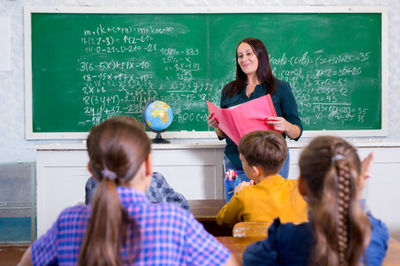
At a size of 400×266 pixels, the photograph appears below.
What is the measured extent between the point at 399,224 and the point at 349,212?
108 inches

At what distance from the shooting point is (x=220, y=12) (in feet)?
11.6

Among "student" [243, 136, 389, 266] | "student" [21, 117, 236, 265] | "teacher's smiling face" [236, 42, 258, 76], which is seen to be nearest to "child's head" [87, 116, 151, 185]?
"student" [21, 117, 236, 265]

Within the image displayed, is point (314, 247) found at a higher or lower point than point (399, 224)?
higher

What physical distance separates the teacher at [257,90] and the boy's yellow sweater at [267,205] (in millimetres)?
782

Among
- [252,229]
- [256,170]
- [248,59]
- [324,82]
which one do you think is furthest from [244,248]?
[324,82]

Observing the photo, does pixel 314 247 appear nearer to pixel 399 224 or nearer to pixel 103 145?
pixel 103 145

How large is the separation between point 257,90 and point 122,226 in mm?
1639

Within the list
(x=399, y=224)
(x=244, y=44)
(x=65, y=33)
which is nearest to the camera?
(x=244, y=44)

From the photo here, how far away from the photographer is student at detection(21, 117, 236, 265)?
832 mm

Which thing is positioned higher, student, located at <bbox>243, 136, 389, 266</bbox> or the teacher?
the teacher

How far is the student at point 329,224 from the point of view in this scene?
84 cm

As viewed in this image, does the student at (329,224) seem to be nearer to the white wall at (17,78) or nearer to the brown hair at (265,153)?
the brown hair at (265,153)

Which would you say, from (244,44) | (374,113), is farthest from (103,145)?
(374,113)

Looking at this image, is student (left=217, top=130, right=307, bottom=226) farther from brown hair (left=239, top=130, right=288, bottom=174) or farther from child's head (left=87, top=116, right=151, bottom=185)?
child's head (left=87, top=116, right=151, bottom=185)
